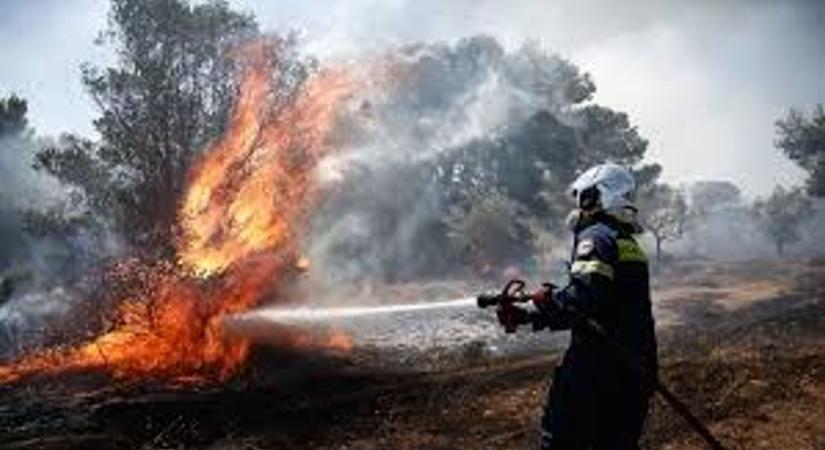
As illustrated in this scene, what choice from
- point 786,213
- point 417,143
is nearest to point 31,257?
point 417,143

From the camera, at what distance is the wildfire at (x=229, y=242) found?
21.9 meters

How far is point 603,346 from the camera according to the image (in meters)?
6.25

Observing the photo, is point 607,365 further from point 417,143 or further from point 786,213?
point 786,213

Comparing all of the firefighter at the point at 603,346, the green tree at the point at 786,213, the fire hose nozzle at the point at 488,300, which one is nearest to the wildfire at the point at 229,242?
the fire hose nozzle at the point at 488,300

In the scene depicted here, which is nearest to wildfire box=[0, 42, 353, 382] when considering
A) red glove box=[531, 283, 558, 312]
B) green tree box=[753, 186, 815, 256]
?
red glove box=[531, 283, 558, 312]

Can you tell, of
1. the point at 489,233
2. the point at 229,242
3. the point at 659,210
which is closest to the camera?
the point at 229,242

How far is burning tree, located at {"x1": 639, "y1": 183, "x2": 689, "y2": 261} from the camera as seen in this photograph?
65812mm

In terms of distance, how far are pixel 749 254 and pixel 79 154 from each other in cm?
6806

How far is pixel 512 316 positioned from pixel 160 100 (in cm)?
2745

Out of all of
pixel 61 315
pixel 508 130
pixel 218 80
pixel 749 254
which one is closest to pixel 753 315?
pixel 218 80

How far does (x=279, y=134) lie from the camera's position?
30.5m

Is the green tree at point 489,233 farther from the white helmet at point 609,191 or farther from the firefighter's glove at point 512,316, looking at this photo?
the firefighter's glove at point 512,316

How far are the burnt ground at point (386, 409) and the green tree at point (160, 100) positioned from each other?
41.8ft

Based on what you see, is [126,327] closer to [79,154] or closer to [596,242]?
[79,154]
